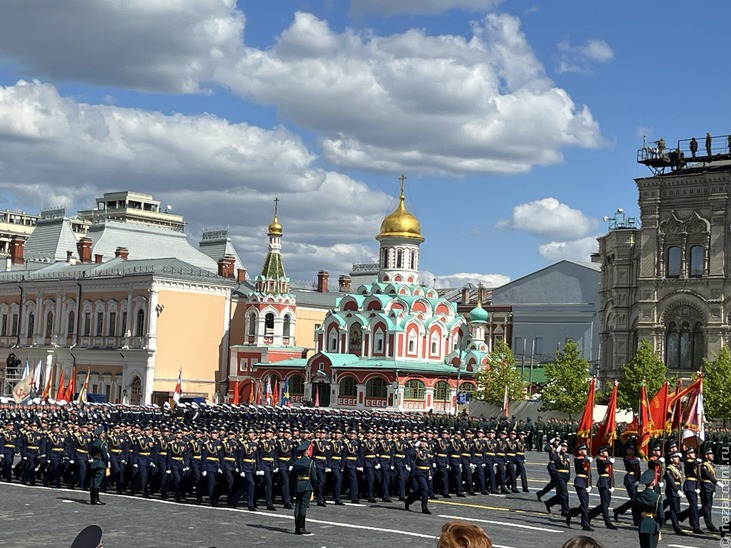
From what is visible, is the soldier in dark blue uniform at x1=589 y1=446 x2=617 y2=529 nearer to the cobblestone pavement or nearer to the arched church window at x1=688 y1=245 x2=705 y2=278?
the cobblestone pavement

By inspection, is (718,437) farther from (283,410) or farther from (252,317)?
(252,317)

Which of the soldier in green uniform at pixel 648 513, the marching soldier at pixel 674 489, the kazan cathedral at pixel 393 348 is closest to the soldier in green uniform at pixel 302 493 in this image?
the soldier in green uniform at pixel 648 513

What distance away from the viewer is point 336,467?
798 inches

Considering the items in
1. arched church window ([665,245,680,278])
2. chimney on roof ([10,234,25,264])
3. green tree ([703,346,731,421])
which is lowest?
green tree ([703,346,731,421])

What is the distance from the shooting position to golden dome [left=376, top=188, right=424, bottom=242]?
216 feet

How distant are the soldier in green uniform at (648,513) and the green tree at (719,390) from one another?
29.2m

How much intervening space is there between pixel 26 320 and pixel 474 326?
87.5ft

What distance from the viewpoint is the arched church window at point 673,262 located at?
48.4 meters

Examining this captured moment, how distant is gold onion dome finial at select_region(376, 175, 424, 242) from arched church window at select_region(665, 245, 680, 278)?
66.1 feet

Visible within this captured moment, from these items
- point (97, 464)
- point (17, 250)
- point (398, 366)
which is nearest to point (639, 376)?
point (398, 366)

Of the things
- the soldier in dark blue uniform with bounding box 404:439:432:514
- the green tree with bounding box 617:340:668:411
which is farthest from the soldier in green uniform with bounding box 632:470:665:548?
the green tree with bounding box 617:340:668:411

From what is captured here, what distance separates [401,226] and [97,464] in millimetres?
47111

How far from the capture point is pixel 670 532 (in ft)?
59.0

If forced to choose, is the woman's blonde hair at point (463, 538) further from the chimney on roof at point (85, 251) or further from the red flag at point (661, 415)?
the chimney on roof at point (85, 251)
